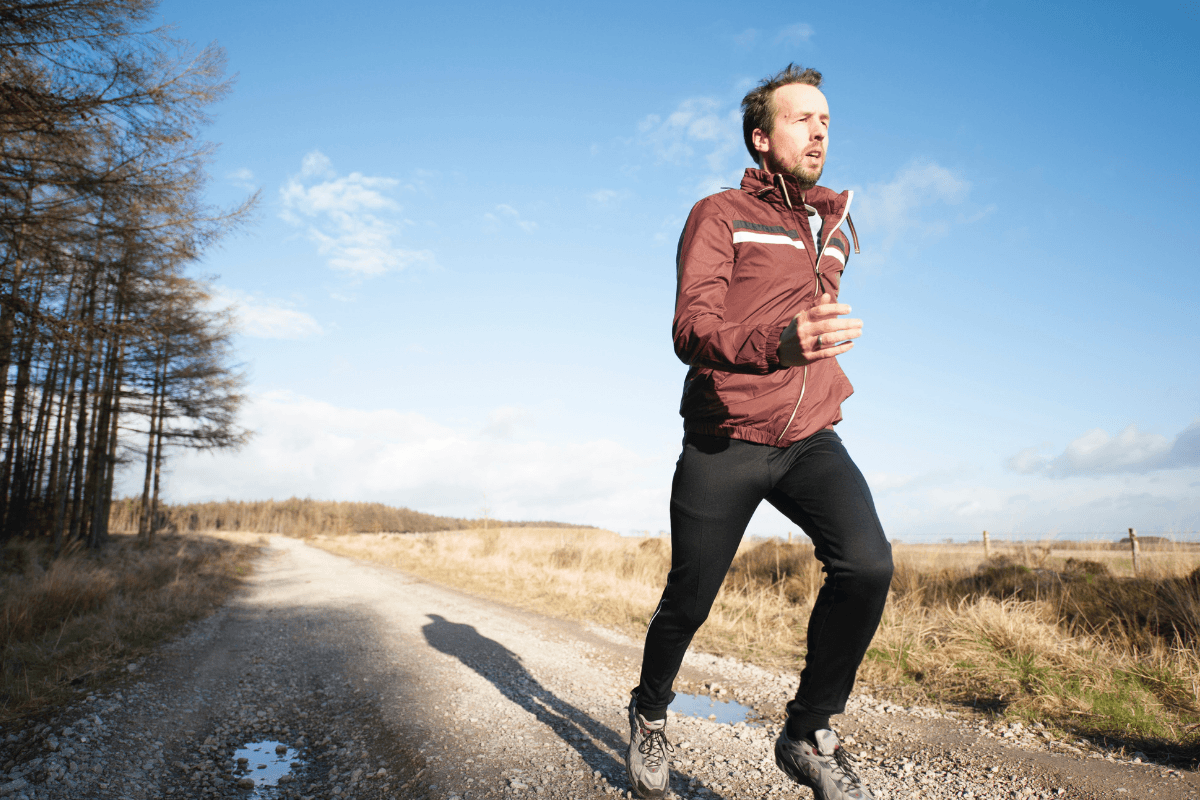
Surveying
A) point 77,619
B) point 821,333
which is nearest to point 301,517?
point 77,619

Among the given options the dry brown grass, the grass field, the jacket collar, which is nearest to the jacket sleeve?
the jacket collar

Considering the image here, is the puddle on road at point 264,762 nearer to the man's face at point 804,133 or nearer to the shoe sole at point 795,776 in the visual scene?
the shoe sole at point 795,776

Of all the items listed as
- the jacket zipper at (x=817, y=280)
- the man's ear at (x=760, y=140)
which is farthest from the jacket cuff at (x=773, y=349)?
the man's ear at (x=760, y=140)

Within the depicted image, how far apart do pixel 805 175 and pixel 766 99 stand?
14.1 inches

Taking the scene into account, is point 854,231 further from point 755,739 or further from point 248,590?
point 248,590

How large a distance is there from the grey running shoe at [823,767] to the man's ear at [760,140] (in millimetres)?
1997

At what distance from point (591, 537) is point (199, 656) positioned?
13983 mm

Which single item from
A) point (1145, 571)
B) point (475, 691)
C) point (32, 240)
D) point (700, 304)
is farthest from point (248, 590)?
point (1145, 571)

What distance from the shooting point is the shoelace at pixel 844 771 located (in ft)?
6.03

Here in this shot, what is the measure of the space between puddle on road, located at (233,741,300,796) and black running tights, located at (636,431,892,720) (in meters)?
1.83

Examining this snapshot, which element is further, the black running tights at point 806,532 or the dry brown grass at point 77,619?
the dry brown grass at point 77,619

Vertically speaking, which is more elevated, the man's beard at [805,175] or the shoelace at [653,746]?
the man's beard at [805,175]

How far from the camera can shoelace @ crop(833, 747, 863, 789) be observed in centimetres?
184

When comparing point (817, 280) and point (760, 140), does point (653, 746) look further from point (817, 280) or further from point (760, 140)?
point (760, 140)
